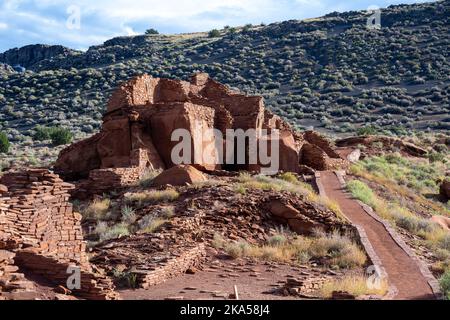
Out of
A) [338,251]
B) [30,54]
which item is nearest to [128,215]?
[338,251]

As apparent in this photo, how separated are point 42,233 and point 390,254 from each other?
23.3 feet

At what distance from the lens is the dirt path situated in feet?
32.9

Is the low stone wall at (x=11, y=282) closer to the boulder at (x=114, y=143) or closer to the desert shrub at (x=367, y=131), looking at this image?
the boulder at (x=114, y=143)

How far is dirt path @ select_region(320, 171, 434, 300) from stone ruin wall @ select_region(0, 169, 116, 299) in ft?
16.0

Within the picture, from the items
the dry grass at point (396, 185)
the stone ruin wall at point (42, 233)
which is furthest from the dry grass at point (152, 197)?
the dry grass at point (396, 185)

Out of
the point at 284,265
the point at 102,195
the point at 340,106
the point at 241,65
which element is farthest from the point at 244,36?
the point at 284,265

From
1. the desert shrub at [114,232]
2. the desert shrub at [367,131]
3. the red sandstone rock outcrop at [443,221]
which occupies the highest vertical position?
the desert shrub at [367,131]

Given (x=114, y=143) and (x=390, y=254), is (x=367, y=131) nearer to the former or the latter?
(x=114, y=143)

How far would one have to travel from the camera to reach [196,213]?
1372 cm

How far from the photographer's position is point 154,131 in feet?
63.6

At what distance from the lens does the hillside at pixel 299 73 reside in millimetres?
46469

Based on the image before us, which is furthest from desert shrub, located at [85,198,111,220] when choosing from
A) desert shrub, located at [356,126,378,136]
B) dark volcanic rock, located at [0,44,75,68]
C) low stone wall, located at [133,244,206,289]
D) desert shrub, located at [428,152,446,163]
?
dark volcanic rock, located at [0,44,75,68]

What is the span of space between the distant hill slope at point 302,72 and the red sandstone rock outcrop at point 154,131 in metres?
21.8

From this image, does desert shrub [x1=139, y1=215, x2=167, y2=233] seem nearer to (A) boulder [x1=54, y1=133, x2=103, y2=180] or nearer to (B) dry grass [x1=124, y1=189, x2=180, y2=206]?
(B) dry grass [x1=124, y1=189, x2=180, y2=206]
